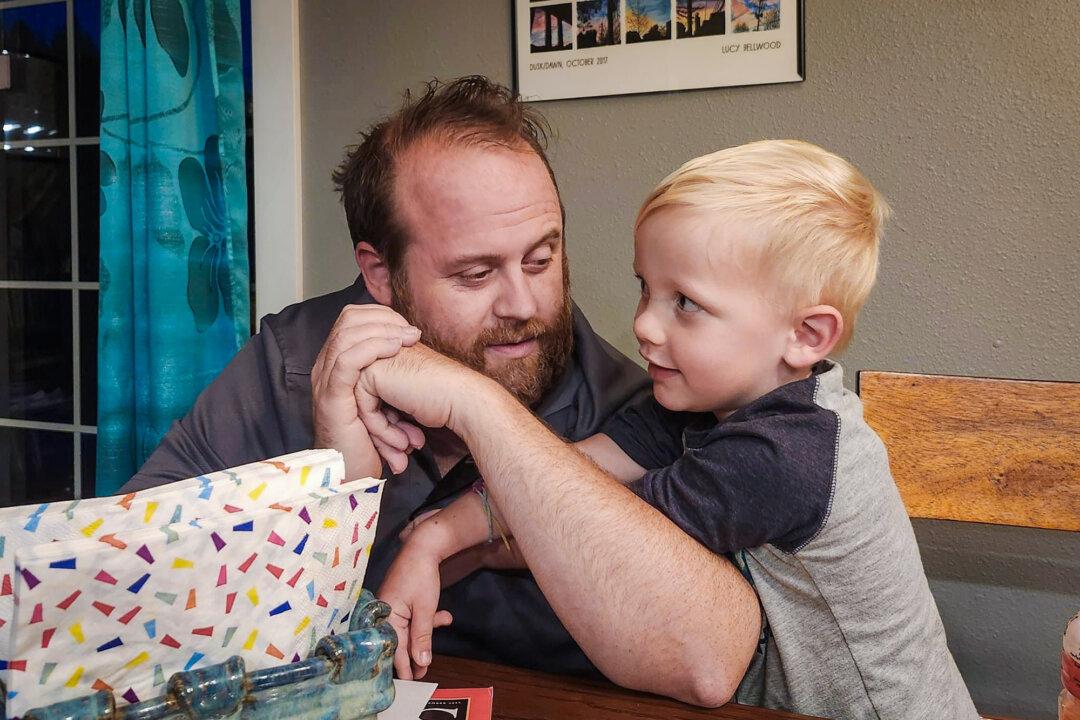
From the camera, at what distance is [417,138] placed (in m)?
1.38

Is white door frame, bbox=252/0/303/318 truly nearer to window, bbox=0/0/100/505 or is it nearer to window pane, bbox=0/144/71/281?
window, bbox=0/0/100/505

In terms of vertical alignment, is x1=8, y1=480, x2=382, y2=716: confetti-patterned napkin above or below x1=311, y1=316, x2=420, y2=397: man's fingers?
below

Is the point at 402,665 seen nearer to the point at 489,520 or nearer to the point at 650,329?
the point at 489,520

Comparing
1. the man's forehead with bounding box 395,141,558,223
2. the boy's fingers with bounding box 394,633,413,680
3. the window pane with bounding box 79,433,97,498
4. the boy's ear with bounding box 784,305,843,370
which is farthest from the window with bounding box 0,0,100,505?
the boy's ear with bounding box 784,305,843,370

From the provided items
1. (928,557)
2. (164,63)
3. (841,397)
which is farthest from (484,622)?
A: (164,63)

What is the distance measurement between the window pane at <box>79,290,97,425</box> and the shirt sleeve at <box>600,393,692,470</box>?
2.25 m

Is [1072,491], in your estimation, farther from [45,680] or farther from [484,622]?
[45,680]

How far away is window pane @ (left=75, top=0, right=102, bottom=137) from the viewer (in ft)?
8.50

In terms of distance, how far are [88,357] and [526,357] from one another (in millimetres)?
2079

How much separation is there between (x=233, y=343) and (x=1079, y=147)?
2.12 m

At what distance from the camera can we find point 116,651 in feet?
1.54

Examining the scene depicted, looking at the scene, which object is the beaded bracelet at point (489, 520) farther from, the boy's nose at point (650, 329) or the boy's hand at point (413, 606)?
the boy's nose at point (650, 329)

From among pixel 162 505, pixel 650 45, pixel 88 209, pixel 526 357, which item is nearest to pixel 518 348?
pixel 526 357

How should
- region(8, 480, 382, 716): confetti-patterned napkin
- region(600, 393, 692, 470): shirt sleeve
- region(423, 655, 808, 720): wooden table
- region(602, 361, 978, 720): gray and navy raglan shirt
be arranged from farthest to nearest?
region(600, 393, 692, 470): shirt sleeve → region(602, 361, 978, 720): gray and navy raglan shirt → region(423, 655, 808, 720): wooden table → region(8, 480, 382, 716): confetti-patterned napkin
